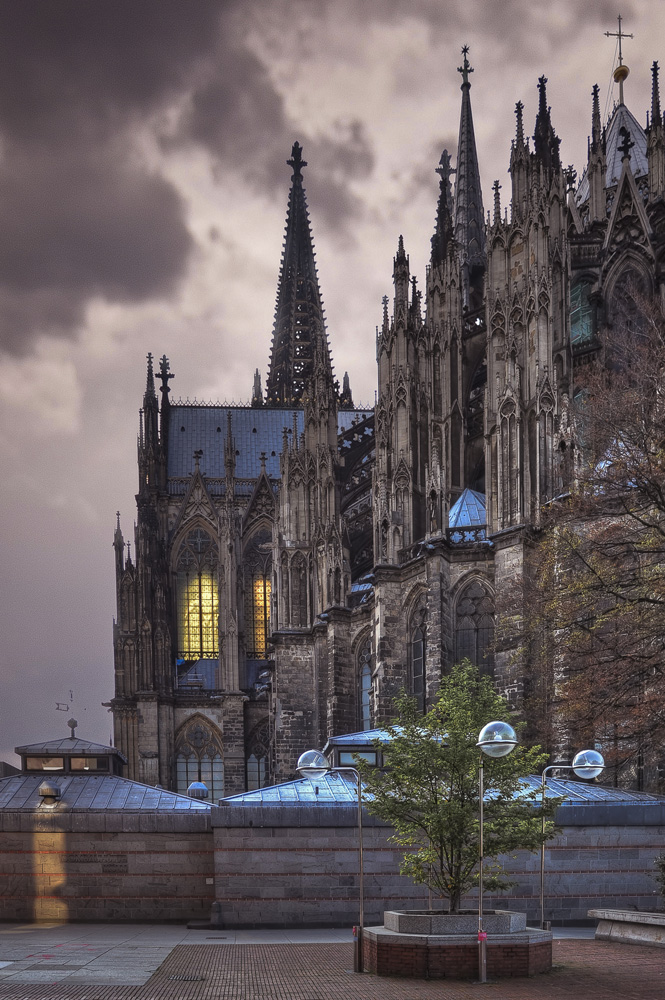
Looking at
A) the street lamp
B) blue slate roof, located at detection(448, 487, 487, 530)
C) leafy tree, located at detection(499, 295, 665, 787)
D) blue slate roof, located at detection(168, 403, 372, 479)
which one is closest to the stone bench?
leafy tree, located at detection(499, 295, 665, 787)

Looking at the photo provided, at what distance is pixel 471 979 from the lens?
17500mm

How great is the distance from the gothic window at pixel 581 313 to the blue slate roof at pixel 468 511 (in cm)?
664

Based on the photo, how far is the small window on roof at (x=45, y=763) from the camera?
34825 millimetres

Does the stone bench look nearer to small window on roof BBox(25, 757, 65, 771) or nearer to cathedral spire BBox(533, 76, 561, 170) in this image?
small window on roof BBox(25, 757, 65, 771)

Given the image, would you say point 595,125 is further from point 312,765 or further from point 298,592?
point 312,765

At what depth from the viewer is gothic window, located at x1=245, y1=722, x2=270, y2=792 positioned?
68.7 meters

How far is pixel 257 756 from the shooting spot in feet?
226

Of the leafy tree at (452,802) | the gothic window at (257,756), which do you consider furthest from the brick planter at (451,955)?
the gothic window at (257,756)

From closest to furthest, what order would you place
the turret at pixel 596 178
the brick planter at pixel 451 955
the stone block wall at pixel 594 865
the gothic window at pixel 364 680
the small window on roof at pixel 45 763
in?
the brick planter at pixel 451 955 → the stone block wall at pixel 594 865 → the small window on roof at pixel 45 763 → the turret at pixel 596 178 → the gothic window at pixel 364 680

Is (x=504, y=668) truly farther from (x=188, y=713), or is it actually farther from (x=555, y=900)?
(x=188, y=713)

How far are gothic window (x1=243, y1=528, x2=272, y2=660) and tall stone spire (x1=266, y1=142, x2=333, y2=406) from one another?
19.6m

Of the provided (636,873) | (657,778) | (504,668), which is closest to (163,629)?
(504,668)

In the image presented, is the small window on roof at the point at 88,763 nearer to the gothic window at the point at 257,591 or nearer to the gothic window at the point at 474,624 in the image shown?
the gothic window at the point at 474,624

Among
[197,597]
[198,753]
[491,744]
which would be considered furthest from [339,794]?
[197,597]
